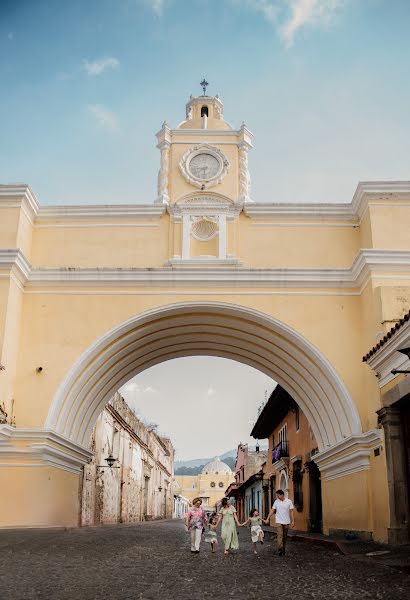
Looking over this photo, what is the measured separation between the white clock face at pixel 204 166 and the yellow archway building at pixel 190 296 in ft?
0.10

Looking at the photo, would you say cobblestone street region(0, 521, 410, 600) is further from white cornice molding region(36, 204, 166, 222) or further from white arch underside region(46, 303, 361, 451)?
white cornice molding region(36, 204, 166, 222)

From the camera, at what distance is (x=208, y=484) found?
3698 inches

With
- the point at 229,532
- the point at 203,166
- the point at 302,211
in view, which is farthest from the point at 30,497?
the point at 302,211

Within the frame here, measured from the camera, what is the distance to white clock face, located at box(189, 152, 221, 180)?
14398 millimetres

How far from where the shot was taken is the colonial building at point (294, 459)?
17.8m

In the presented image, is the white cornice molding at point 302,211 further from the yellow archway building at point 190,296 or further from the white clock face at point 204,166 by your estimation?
the white clock face at point 204,166

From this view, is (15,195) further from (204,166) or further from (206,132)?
(206,132)

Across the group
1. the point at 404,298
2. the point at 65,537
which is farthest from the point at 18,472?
the point at 404,298

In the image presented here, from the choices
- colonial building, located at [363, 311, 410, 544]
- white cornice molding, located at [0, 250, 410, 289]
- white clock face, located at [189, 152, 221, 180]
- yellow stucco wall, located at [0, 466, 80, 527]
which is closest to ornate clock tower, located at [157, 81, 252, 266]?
white clock face, located at [189, 152, 221, 180]

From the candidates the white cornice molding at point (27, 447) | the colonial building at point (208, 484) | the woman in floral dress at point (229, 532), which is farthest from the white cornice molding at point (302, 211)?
the colonial building at point (208, 484)

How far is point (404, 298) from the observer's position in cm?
1223

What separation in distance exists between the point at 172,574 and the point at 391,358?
211 inches

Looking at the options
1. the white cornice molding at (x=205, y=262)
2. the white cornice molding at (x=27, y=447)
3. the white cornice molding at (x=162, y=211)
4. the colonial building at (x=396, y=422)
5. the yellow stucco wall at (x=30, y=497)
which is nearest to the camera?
the colonial building at (x=396, y=422)

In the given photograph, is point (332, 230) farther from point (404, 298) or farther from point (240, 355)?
point (240, 355)
